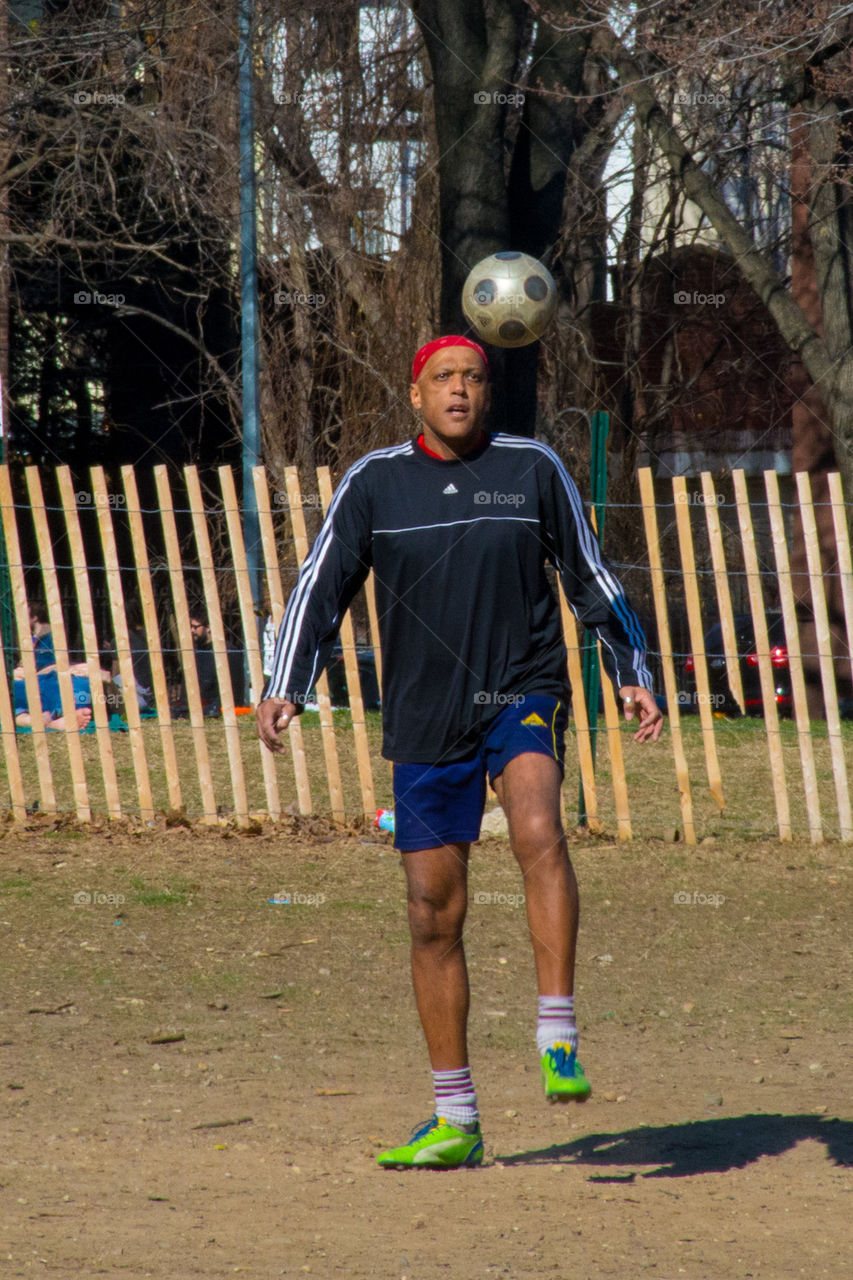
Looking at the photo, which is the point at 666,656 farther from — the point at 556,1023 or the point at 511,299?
the point at 556,1023

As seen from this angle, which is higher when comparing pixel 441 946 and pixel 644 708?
pixel 644 708

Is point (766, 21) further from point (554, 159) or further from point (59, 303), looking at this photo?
point (59, 303)

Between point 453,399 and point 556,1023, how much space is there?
67.8 inches

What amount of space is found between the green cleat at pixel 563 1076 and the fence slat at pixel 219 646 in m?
5.49

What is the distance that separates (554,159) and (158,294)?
13448 millimetres

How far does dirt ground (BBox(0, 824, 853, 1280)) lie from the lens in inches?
144

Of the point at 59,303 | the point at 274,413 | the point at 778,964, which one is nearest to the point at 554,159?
the point at 778,964

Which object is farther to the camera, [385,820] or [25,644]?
[25,644]

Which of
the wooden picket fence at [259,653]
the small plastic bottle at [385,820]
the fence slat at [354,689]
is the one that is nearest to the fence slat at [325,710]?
the wooden picket fence at [259,653]

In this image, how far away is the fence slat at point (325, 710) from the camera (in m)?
9.20

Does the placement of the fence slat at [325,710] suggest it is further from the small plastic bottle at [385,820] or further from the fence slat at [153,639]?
the fence slat at [153,639]

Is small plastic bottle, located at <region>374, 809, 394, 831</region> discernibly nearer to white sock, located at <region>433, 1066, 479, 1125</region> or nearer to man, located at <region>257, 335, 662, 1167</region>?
man, located at <region>257, 335, 662, 1167</region>

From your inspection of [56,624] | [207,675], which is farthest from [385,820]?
[207,675]

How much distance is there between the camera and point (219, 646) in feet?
30.9
